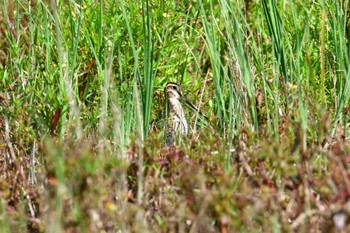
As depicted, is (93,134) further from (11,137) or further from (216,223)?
(216,223)

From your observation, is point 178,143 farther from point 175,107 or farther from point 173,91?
point 173,91

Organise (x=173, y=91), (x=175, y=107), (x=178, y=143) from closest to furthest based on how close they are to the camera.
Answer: (x=178, y=143), (x=175, y=107), (x=173, y=91)

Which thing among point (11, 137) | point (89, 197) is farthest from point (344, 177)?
point (11, 137)

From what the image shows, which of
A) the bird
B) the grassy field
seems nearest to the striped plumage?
the bird

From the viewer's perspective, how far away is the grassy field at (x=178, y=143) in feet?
10.3

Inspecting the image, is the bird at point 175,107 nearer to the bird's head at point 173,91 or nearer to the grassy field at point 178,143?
the bird's head at point 173,91

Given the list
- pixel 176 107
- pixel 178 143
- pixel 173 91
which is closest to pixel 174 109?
pixel 176 107

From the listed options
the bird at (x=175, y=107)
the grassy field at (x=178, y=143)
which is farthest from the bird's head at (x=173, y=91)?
the grassy field at (x=178, y=143)

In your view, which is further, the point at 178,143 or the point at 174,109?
the point at 174,109

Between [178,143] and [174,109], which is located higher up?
[178,143]

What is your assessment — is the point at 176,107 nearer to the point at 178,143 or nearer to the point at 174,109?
the point at 174,109

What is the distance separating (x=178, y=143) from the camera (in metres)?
4.43

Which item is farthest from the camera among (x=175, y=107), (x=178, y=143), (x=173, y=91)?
(x=173, y=91)

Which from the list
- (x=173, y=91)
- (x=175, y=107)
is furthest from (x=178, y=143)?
(x=173, y=91)
